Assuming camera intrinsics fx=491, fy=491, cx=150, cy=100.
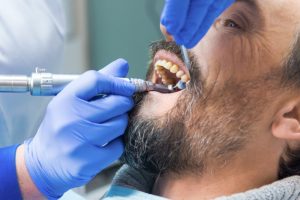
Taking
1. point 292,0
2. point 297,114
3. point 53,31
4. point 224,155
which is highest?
point 292,0

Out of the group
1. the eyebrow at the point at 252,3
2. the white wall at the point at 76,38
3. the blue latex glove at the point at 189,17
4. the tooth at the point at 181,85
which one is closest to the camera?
the blue latex glove at the point at 189,17

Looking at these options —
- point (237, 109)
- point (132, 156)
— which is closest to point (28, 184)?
point (132, 156)

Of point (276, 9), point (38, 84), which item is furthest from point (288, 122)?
point (38, 84)

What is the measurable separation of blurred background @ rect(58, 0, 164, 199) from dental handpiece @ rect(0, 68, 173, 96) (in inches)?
33.8

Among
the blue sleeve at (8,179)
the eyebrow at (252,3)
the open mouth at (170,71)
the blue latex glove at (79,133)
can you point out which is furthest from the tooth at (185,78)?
the blue sleeve at (8,179)

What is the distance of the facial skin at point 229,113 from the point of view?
40.3 inches

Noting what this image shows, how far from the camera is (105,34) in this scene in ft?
7.34

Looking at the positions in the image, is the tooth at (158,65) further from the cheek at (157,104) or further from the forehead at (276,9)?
the forehead at (276,9)

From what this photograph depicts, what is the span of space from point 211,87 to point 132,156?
0.25 m

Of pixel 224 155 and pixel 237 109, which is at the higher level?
pixel 237 109

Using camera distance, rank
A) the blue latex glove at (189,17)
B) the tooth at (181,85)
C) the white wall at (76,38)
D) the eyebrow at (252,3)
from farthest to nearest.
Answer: the white wall at (76,38)
the tooth at (181,85)
the eyebrow at (252,3)
the blue latex glove at (189,17)

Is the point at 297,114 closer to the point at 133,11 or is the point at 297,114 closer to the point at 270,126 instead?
the point at 270,126

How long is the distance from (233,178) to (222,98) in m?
0.20

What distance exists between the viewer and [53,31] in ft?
4.43
